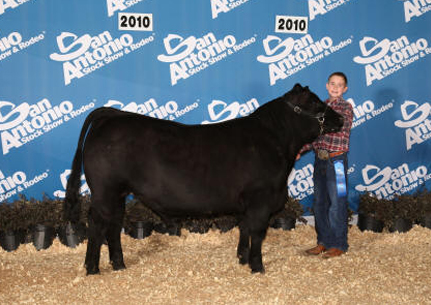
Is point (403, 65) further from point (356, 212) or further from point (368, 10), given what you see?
point (356, 212)

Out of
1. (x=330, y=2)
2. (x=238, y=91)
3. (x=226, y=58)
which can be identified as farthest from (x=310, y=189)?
(x=330, y=2)

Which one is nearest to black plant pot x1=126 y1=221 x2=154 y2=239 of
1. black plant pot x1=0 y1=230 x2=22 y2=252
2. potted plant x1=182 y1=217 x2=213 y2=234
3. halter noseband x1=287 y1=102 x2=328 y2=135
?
potted plant x1=182 y1=217 x2=213 y2=234

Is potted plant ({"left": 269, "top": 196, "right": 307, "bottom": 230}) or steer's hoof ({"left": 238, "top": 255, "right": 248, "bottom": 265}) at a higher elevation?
steer's hoof ({"left": 238, "top": 255, "right": 248, "bottom": 265})

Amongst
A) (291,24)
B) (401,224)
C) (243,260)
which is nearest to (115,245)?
(243,260)

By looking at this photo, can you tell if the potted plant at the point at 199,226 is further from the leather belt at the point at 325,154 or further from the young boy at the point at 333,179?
the leather belt at the point at 325,154

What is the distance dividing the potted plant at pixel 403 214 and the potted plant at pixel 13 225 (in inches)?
160

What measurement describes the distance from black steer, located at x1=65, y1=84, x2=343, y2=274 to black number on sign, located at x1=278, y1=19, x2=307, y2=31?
206cm

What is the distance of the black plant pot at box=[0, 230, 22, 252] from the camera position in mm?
4777

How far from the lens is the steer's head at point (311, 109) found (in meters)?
4.00

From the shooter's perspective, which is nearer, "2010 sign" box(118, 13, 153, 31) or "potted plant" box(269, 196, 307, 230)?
"2010 sign" box(118, 13, 153, 31)

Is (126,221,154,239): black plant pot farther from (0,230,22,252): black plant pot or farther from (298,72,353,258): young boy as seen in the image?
(298,72,353,258): young boy

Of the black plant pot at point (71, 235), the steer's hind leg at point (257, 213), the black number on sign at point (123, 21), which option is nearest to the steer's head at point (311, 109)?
the steer's hind leg at point (257, 213)

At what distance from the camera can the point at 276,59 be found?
5793 millimetres

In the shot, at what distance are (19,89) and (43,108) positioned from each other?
33 centimetres
